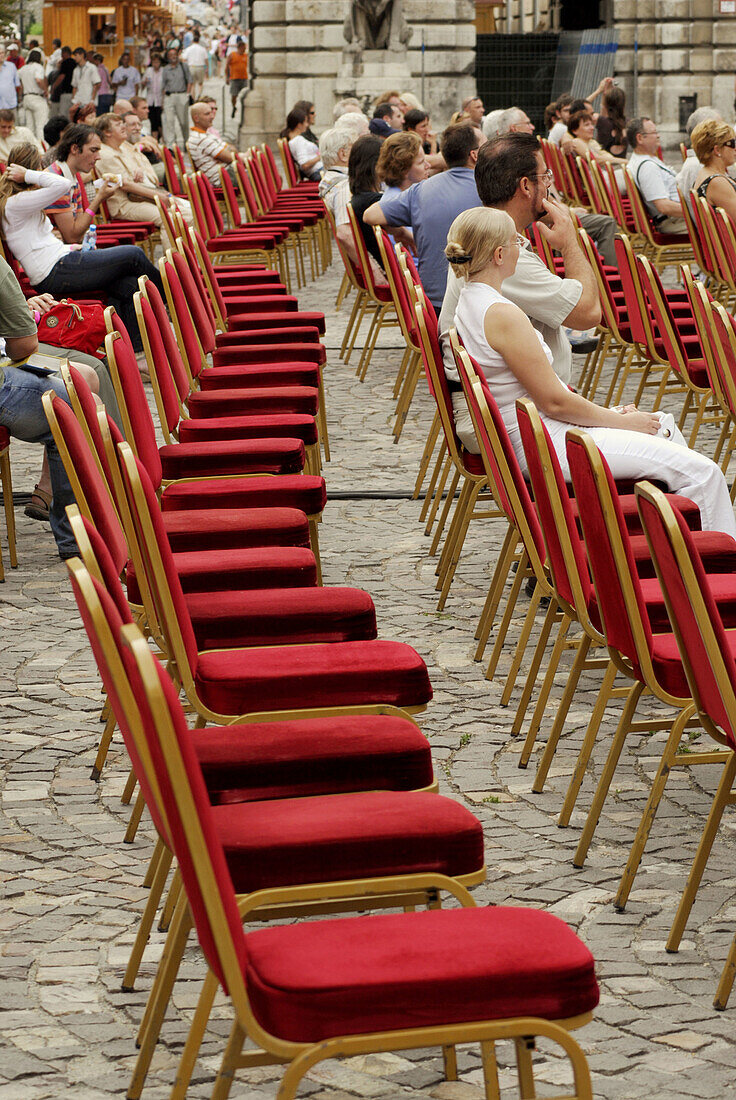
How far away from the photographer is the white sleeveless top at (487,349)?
5.29 meters

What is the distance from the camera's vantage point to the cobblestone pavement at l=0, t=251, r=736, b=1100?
2994 millimetres

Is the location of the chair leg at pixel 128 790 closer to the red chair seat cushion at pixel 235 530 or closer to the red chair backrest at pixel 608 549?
the red chair seat cushion at pixel 235 530

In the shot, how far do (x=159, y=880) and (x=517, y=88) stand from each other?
2888 centimetres

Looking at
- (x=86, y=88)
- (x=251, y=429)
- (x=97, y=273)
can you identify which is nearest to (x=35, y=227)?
(x=97, y=273)

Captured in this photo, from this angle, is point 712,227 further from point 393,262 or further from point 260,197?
point 260,197

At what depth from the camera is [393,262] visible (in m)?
7.99

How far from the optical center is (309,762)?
3.02 m

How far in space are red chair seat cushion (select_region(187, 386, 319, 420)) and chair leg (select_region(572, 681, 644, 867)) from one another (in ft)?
9.42

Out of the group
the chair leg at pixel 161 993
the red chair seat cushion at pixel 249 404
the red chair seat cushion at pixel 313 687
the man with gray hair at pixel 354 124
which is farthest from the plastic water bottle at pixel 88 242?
the chair leg at pixel 161 993

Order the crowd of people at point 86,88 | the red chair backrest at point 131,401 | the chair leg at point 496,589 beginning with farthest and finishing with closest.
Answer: the crowd of people at point 86,88, the chair leg at point 496,589, the red chair backrest at point 131,401

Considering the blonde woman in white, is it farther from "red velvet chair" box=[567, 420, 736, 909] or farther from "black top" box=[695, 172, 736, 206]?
"black top" box=[695, 172, 736, 206]

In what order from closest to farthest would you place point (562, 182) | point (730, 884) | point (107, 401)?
point (730, 884) < point (107, 401) < point (562, 182)

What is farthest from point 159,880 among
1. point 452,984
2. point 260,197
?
point 260,197

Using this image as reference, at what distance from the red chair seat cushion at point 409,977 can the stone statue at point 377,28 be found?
23528mm
